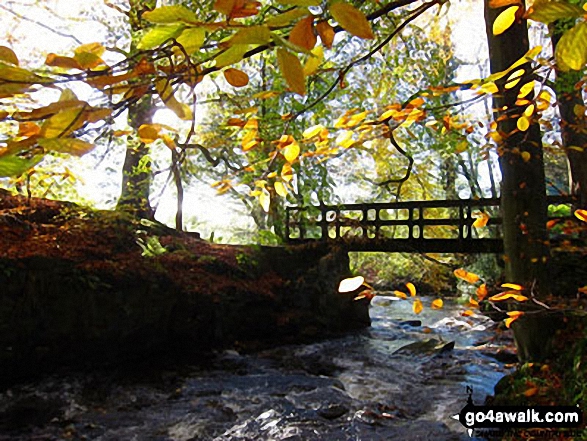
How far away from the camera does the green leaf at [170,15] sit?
40 cm

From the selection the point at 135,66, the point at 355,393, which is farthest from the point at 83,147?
the point at 355,393

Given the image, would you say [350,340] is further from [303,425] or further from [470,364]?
[303,425]

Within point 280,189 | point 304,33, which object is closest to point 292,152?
point 280,189

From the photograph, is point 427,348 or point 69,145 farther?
point 427,348

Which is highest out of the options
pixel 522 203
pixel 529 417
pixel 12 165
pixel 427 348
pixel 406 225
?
pixel 406 225

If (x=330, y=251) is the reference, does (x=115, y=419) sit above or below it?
below

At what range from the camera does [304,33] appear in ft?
1.54

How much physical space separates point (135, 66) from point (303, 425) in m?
5.21

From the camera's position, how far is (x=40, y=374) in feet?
18.4

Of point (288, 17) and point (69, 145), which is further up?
point (288, 17)

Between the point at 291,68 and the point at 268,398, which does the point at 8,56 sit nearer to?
the point at 291,68

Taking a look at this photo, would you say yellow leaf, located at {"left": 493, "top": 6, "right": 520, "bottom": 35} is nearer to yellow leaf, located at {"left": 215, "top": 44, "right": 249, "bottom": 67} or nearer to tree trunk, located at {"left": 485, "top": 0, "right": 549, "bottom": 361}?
yellow leaf, located at {"left": 215, "top": 44, "right": 249, "bottom": 67}

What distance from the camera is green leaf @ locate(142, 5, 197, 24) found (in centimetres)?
40

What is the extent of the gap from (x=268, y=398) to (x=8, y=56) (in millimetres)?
6070
